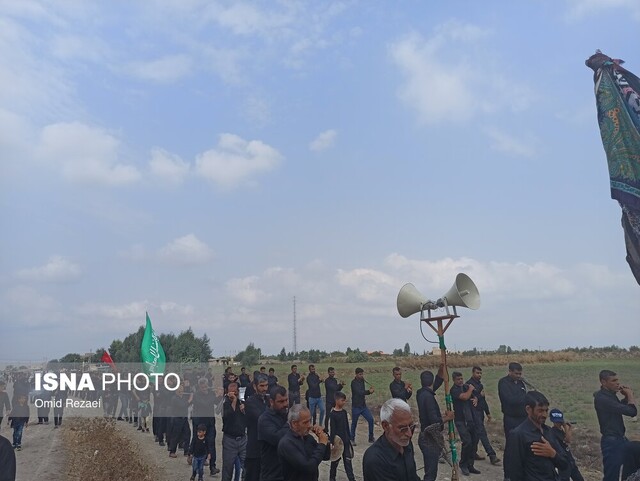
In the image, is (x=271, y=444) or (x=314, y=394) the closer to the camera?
(x=271, y=444)

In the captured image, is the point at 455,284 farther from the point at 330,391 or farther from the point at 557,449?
the point at 330,391

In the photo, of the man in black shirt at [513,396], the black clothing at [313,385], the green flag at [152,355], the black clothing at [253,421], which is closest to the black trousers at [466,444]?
the man in black shirt at [513,396]

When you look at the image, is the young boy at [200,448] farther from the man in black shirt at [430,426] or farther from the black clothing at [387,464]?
the black clothing at [387,464]

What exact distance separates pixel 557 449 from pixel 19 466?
13.7 m

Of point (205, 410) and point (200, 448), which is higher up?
point (205, 410)

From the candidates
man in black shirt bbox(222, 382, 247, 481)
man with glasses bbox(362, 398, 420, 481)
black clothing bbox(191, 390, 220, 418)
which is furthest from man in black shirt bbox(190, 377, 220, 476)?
man with glasses bbox(362, 398, 420, 481)

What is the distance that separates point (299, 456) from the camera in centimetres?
464

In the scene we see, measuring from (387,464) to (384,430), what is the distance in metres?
0.29

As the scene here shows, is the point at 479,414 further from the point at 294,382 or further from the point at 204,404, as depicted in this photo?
the point at 294,382

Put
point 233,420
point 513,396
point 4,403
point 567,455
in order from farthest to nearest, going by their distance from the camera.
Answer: point 4,403, point 513,396, point 233,420, point 567,455

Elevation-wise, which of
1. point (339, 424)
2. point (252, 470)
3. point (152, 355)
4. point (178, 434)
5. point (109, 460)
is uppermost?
point (152, 355)

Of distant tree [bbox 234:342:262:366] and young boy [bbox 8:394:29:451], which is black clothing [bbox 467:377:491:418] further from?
distant tree [bbox 234:342:262:366]

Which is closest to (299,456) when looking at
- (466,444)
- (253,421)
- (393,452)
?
(393,452)

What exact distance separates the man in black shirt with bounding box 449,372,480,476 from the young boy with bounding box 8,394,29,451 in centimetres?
1279
